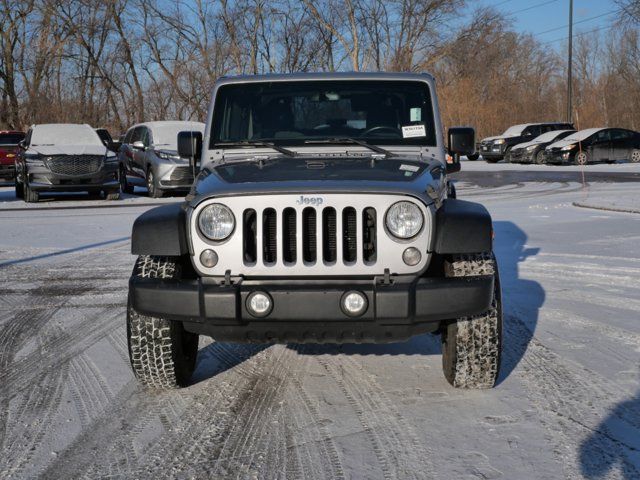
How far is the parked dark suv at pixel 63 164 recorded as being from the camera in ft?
57.5

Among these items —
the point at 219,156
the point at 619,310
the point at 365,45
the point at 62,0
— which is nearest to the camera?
the point at 219,156

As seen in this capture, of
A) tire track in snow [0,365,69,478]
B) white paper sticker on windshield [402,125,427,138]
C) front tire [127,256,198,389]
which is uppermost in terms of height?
white paper sticker on windshield [402,125,427,138]

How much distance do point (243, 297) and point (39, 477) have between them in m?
1.20

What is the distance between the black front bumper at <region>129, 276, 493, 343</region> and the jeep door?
28033 millimetres

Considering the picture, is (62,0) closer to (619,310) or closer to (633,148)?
(633,148)

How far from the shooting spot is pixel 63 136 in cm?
1864

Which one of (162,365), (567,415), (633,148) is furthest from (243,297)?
(633,148)

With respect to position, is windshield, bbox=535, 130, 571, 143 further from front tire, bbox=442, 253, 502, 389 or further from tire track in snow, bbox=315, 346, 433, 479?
front tire, bbox=442, 253, 502, 389

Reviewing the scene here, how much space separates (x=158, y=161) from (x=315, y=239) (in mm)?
14594

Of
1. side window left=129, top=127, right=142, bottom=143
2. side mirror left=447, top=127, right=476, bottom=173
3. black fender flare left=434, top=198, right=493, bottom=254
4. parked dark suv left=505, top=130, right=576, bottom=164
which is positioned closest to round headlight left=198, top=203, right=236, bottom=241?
black fender flare left=434, top=198, right=493, bottom=254

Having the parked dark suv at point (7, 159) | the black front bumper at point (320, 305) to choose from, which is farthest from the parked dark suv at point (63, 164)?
the black front bumper at point (320, 305)

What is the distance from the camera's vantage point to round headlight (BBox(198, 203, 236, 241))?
415 centimetres

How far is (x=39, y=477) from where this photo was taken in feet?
11.4

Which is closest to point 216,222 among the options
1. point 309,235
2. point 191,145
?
point 309,235
